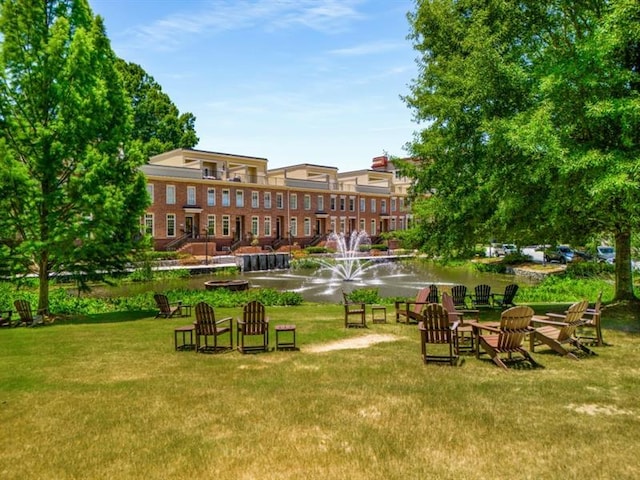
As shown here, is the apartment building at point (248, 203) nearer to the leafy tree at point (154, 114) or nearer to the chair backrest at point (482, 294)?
the leafy tree at point (154, 114)

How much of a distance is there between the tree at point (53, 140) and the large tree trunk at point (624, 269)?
48.3ft

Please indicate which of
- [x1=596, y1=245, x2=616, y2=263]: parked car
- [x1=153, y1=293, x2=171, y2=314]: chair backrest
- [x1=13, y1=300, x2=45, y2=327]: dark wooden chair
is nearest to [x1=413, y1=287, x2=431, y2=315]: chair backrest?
[x1=153, y1=293, x2=171, y2=314]: chair backrest

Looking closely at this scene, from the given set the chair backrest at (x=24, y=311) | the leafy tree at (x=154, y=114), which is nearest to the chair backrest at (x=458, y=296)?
the chair backrest at (x=24, y=311)

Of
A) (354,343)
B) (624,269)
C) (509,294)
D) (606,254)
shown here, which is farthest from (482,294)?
(606,254)

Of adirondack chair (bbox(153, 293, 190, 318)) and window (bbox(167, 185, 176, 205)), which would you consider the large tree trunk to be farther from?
window (bbox(167, 185, 176, 205))

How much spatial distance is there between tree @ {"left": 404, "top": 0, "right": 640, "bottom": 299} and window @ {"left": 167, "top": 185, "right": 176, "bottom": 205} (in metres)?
32.8

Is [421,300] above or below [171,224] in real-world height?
below

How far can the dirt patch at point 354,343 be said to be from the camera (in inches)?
371

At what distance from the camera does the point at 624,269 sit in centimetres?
1406

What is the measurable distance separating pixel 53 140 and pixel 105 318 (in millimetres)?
5645

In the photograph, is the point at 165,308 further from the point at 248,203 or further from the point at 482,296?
the point at 248,203

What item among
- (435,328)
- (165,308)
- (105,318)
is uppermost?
(435,328)

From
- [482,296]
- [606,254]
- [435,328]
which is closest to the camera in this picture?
[435,328]

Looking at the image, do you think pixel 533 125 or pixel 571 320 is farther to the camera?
pixel 533 125
